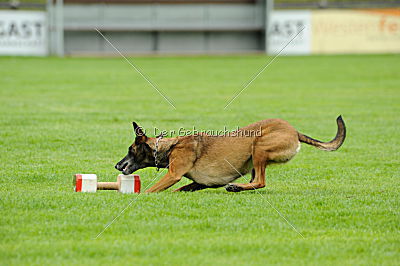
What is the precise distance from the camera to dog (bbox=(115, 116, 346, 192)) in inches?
319

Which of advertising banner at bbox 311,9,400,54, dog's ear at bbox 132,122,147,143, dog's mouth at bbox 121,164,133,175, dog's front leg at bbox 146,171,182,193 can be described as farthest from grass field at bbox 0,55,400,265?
advertising banner at bbox 311,9,400,54

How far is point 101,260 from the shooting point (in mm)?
5691

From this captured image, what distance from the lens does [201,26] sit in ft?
135

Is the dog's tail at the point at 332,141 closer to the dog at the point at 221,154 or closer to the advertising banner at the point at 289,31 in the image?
the dog at the point at 221,154

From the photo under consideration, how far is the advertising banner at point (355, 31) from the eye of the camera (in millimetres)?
37500

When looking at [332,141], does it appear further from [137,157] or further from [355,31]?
[355,31]

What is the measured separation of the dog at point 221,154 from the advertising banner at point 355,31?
3052cm

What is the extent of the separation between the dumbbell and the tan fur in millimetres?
193

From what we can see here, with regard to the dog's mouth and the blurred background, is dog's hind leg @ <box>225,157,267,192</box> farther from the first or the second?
the blurred background

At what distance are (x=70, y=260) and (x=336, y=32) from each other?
113 feet

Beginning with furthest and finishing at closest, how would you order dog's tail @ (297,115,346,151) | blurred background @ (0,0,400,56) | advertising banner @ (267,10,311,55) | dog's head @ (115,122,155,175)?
advertising banner @ (267,10,311,55), blurred background @ (0,0,400,56), dog's tail @ (297,115,346,151), dog's head @ (115,122,155,175)

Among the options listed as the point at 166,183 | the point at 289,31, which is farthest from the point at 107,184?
the point at 289,31

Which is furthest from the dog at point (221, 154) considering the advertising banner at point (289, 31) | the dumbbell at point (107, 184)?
the advertising banner at point (289, 31)

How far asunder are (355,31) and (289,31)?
3381 mm
